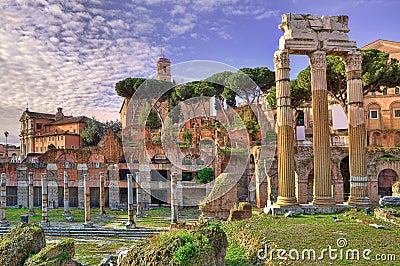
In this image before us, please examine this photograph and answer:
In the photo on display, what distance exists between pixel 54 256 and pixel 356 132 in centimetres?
1096

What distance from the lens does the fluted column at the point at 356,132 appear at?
14.0m

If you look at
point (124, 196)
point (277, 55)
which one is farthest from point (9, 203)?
point (277, 55)

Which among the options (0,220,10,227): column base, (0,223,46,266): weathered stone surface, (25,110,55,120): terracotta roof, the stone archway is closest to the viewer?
(0,223,46,266): weathered stone surface

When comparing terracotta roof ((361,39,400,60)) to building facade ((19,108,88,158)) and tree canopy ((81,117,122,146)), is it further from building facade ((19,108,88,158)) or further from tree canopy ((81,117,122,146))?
building facade ((19,108,88,158))

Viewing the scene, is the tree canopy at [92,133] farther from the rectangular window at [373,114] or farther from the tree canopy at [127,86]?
the rectangular window at [373,114]

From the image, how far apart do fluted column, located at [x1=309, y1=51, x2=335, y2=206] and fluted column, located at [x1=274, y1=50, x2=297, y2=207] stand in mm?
925

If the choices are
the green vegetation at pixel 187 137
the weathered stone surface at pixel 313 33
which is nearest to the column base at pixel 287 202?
the weathered stone surface at pixel 313 33

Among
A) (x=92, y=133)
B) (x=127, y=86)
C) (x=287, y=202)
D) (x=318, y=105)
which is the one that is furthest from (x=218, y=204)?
(x=92, y=133)

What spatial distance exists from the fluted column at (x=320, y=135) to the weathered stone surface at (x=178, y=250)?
7.06 metres

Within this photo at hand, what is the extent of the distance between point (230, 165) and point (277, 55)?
14971 mm

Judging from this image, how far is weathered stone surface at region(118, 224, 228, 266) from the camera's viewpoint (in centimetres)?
672

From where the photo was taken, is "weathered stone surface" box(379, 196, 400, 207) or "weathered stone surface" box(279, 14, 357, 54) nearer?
"weathered stone surface" box(379, 196, 400, 207)

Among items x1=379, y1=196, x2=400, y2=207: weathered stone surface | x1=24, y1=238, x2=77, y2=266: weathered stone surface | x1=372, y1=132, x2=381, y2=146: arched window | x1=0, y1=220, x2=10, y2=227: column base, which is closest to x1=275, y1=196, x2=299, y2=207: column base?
x1=379, y1=196, x2=400, y2=207: weathered stone surface

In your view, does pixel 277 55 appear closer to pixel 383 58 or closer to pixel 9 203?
pixel 383 58
